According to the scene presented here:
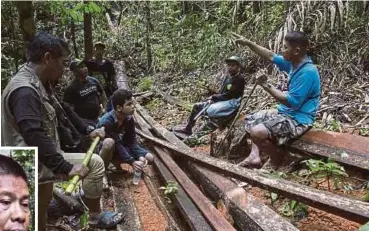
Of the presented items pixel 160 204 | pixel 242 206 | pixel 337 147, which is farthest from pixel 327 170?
pixel 160 204

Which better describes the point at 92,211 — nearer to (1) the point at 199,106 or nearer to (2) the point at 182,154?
(2) the point at 182,154

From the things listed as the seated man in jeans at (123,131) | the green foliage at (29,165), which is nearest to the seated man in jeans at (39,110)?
the green foliage at (29,165)

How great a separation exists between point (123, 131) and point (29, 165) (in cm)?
298

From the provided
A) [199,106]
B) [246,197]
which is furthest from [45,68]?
[199,106]

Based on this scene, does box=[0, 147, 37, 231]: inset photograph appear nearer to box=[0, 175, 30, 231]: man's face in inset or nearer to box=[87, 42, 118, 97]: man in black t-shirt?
box=[0, 175, 30, 231]: man's face in inset

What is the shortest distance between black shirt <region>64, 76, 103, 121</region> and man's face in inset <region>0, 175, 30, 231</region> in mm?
4043

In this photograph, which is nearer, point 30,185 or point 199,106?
point 30,185

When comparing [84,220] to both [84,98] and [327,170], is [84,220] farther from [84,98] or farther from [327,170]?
[84,98]

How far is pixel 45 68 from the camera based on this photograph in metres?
2.39

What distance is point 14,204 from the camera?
129 centimetres

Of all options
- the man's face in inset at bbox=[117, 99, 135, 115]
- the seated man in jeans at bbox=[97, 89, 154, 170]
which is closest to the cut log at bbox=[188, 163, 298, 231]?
the seated man in jeans at bbox=[97, 89, 154, 170]

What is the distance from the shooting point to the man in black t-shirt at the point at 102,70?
705cm

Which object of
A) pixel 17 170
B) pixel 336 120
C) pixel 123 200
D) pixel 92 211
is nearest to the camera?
pixel 17 170

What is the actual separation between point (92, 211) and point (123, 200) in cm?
55
